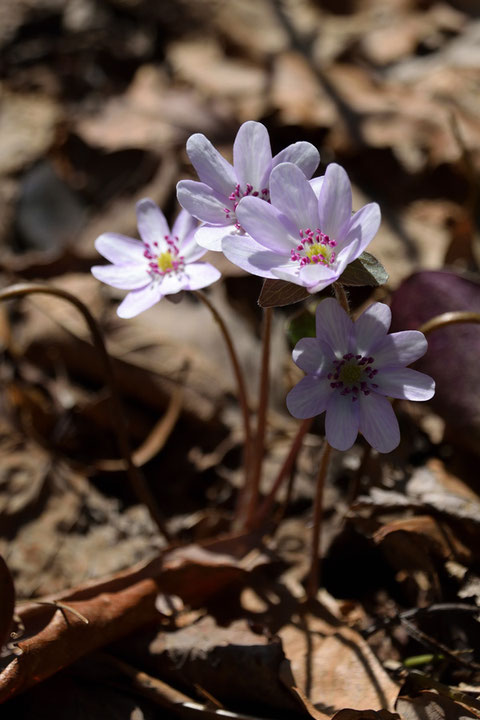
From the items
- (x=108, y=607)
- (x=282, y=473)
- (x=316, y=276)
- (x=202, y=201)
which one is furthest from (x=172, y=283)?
(x=108, y=607)

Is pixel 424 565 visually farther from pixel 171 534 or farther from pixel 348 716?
pixel 171 534

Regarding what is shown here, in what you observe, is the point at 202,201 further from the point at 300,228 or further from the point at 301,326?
the point at 301,326

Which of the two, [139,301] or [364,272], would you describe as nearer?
[364,272]

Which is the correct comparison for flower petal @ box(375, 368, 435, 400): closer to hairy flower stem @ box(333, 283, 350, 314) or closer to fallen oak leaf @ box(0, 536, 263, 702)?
hairy flower stem @ box(333, 283, 350, 314)

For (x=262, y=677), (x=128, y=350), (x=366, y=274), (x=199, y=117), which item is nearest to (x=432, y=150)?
(x=199, y=117)

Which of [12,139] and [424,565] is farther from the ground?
[12,139]
